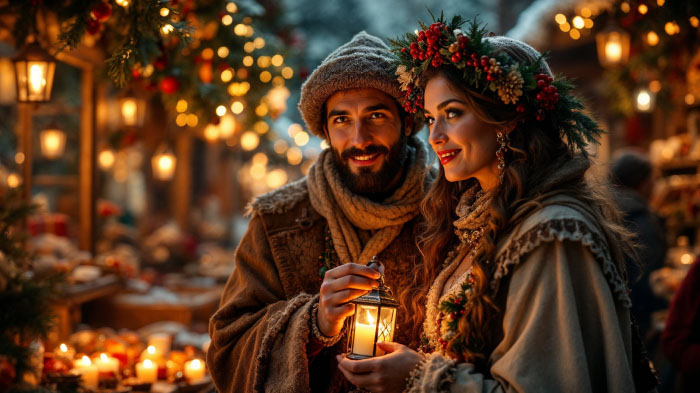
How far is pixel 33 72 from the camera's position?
3.49m

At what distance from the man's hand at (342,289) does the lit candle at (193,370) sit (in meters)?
→ 1.67

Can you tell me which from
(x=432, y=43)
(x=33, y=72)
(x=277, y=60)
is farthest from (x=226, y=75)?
(x=432, y=43)

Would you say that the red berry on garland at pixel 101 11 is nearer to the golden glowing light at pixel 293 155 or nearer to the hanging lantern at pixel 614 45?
the hanging lantern at pixel 614 45

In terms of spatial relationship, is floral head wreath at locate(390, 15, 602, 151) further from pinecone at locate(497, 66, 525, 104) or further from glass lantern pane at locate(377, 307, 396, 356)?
glass lantern pane at locate(377, 307, 396, 356)

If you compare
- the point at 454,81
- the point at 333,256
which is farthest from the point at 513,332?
the point at 333,256

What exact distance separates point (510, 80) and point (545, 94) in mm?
111

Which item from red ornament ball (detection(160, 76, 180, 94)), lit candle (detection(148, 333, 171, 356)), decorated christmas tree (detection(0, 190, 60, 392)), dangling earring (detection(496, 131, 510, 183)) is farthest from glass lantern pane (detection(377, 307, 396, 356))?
red ornament ball (detection(160, 76, 180, 94))

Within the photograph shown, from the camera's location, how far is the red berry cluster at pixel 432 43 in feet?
7.02

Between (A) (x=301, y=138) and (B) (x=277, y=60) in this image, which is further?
(A) (x=301, y=138)

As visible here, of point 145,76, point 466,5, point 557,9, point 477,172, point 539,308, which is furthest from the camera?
point 466,5

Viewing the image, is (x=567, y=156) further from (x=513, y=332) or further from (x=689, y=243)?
(x=689, y=243)

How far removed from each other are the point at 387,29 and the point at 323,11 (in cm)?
209

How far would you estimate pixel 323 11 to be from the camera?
12.2m

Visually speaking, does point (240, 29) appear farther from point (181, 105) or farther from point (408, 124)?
point (408, 124)
